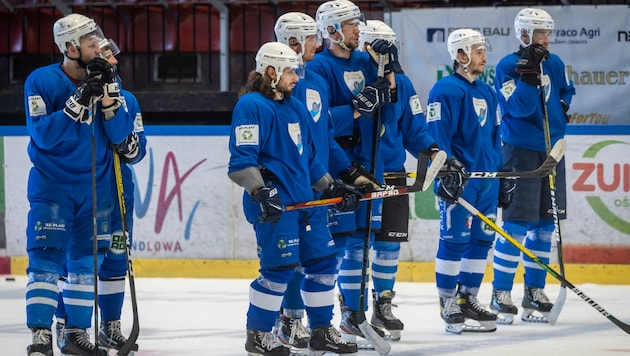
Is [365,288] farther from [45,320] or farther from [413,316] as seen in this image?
[45,320]

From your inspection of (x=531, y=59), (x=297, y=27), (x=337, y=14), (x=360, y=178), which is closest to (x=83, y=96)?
(x=297, y=27)

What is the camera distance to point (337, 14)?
17.6 feet

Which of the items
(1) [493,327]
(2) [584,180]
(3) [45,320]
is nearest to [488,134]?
(1) [493,327]

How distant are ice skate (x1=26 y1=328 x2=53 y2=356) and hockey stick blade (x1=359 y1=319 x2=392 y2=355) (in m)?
1.32

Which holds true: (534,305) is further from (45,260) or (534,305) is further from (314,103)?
(45,260)

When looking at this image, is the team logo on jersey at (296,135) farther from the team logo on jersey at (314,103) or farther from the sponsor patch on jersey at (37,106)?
the sponsor patch on jersey at (37,106)

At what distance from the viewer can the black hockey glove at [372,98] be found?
17.0 feet

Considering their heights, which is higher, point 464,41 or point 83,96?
point 464,41

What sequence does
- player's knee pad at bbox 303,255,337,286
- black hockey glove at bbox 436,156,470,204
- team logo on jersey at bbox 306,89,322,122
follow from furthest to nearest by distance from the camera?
1. black hockey glove at bbox 436,156,470,204
2. team logo on jersey at bbox 306,89,322,122
3. player's knee pad at bbox 303,255,337,286

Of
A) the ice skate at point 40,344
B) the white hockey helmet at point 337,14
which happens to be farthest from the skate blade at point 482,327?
the ice skate at point 40,344

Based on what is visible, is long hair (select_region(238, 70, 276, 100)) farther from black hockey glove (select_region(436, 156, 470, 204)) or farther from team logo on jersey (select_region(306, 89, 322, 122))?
black hockey glove (select_region(436, 156, 470, 204))

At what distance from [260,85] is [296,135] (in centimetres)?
24

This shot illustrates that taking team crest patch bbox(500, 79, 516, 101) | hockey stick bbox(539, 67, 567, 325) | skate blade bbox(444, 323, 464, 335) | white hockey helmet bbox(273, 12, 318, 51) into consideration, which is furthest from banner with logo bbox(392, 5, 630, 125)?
white hockey helmet bbox(273, 12, 318, 51)

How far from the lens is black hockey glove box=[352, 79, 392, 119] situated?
519 centimetres
